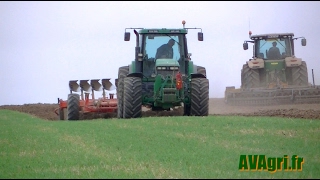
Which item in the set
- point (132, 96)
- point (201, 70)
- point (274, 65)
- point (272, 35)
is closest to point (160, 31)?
point (201, 70)

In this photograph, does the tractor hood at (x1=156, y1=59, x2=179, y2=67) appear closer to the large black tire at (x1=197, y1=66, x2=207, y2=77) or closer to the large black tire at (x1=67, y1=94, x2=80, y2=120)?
the large black tire at (x1=197, y1=66, x2=207, y2=77)

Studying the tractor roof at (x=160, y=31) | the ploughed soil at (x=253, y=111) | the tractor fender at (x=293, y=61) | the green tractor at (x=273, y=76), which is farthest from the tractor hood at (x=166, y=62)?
the tractor fender at (x=293, y=61)

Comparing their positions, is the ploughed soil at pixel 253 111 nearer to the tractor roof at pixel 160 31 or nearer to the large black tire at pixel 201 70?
the large black tire at pixel 201 70

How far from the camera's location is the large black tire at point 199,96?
61.7ft

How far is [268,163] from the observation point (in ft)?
31.3

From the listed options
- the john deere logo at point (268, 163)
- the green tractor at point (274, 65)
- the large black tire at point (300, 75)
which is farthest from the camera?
the large black tire at point (300, 75)

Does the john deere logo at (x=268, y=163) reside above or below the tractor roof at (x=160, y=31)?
below

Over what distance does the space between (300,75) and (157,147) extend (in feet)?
51.9

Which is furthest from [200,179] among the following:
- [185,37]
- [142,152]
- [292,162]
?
[185,37]

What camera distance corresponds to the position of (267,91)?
24719 mm

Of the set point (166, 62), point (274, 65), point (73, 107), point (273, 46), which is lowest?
point (73, 107)

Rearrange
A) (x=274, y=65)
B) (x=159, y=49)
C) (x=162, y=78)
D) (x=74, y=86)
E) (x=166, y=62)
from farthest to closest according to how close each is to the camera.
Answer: (x=274, y=65)
(x=74, y=86)
(x=159, y=49)
(x=166, y=62)
(x=162, y=78)

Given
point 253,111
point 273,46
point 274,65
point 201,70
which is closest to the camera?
point 201,70

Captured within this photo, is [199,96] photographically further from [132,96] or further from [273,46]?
[273,46]
